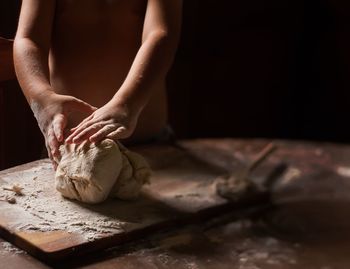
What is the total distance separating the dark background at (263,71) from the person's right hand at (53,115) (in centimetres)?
125

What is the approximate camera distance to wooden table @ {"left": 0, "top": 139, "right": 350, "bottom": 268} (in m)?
1.09

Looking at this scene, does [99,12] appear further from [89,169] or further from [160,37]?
[89,169]

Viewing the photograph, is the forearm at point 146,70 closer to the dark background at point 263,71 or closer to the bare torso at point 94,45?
the bare torso at point 94,45

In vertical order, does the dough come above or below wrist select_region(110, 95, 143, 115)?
below

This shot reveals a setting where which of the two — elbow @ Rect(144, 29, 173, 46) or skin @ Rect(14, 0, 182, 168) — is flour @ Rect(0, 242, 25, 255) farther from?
elbow @ Rect(144, 29, 173, 46)

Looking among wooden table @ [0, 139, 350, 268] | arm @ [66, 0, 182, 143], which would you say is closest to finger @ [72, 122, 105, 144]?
arm @ [66, 0, 182, 143]

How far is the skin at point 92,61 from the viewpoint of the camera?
116cm

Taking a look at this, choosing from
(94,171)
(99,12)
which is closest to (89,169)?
(94,171)

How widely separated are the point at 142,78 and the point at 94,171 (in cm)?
20

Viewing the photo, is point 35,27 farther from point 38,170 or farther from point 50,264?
point 50,264

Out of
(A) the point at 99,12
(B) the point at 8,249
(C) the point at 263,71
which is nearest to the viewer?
(B) the point at 8,249

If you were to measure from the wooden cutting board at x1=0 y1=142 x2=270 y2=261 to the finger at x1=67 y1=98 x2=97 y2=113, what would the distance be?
0.42 feet

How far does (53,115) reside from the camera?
3.78 feet

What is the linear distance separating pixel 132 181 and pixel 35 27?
0.35m
